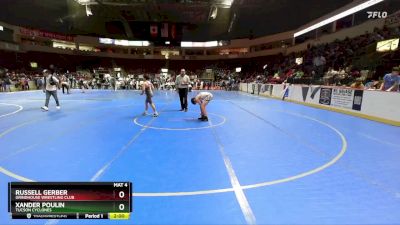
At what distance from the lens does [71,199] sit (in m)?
2.11

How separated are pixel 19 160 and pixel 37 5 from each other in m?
Result: 33.4

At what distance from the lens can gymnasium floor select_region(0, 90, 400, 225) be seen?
3250 mm

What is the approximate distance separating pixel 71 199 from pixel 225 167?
311 centimetres

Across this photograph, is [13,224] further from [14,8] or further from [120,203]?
[14,8]

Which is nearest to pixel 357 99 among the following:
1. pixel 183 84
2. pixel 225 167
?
pixel 183 84

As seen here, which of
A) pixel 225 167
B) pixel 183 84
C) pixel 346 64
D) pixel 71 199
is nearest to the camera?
pixel 71 199

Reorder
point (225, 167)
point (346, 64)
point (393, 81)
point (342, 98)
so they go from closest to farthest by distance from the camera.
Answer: point (225, 167) → point (393, 81) → point (342, 98) → point (346, 64)

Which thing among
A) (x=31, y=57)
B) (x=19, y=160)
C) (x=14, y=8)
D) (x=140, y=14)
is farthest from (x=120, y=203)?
(x=31, y=57)

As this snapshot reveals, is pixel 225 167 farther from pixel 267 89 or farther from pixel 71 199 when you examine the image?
pixel 267 89

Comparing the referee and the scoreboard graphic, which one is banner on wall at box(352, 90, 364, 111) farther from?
the scoreboard graphic

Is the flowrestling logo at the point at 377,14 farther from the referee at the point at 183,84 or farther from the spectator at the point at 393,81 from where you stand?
the referee at the point at 183,84

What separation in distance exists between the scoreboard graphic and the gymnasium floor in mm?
968

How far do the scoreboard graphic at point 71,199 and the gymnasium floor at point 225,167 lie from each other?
0.97 m

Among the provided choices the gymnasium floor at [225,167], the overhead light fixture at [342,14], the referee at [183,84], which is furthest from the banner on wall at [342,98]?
the overhead light fixture at [342,14]
